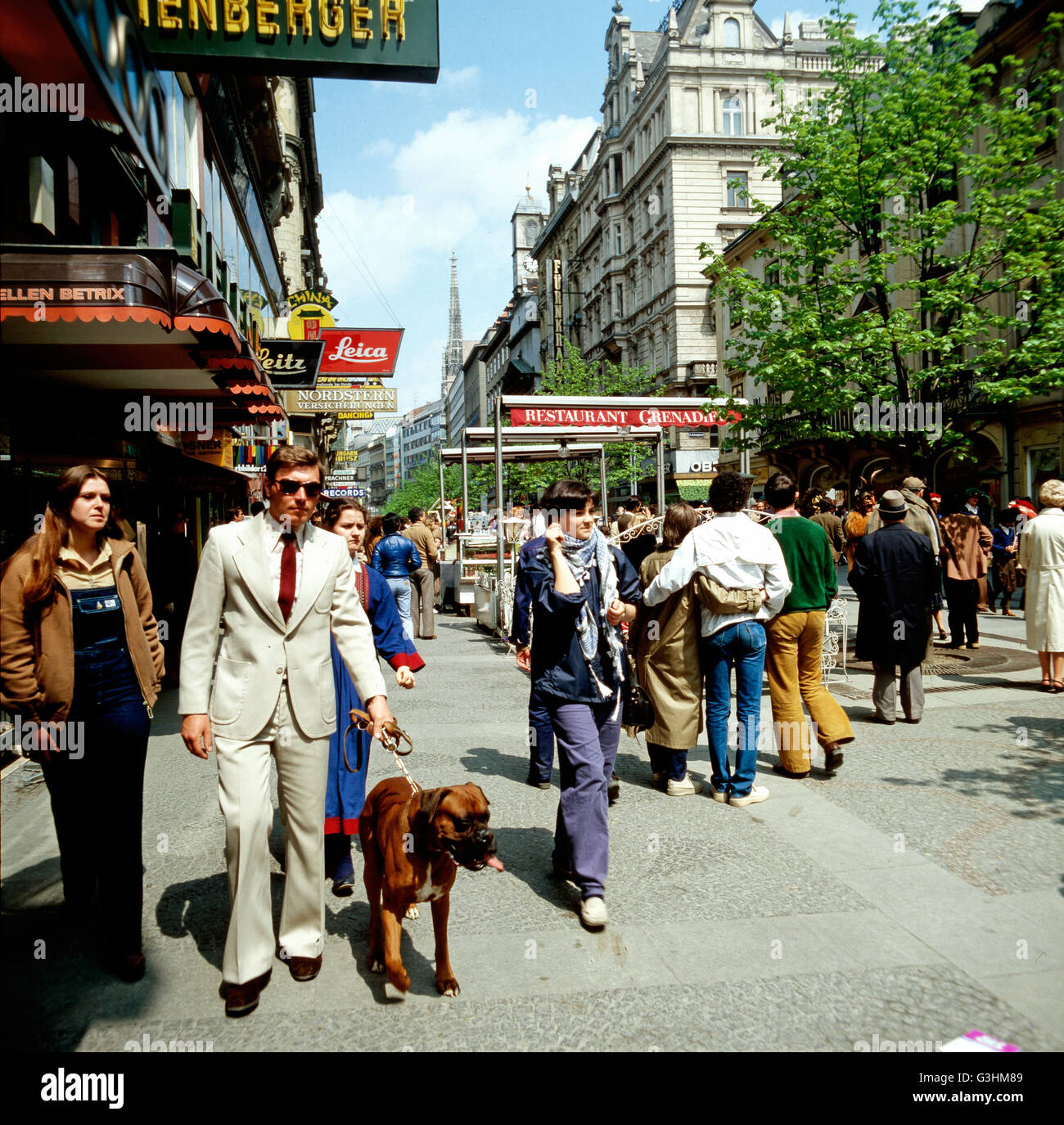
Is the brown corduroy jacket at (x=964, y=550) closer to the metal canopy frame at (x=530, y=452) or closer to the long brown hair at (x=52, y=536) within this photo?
the metal canopy frame at (x=530, y=452)

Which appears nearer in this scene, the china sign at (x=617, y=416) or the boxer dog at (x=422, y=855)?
the boxer dog at (x=422, y=855)

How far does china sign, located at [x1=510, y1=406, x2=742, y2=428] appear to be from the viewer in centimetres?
1174

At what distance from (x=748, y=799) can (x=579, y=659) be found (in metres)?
1.97

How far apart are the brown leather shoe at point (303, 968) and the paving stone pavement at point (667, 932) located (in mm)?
58

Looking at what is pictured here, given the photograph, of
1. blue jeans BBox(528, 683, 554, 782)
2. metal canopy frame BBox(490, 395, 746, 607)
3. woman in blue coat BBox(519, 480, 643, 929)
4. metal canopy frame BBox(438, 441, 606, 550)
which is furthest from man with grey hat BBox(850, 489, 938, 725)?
metal canopy frame BBox(438, 441, 606, 550)

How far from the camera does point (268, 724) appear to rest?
10.9 ft

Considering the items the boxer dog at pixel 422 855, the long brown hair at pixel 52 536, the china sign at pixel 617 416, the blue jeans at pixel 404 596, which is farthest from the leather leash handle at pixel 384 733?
the china sign at pixel 617 416

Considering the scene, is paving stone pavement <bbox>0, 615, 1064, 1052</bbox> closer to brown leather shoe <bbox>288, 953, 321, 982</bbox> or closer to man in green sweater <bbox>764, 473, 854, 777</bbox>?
brown leather shoe <bbox>288, 953, 321, 982</bbox>

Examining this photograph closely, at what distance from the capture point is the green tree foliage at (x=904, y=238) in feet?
32.6

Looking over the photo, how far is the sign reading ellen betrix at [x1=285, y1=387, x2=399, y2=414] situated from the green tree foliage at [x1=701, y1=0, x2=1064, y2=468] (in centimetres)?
1351

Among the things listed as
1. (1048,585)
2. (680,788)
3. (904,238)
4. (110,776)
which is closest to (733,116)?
(904,238)

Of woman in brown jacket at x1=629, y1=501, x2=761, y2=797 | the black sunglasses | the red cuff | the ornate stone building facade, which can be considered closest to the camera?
the black sunglasses

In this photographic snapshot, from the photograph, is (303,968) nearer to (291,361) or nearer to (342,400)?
(291,361)
